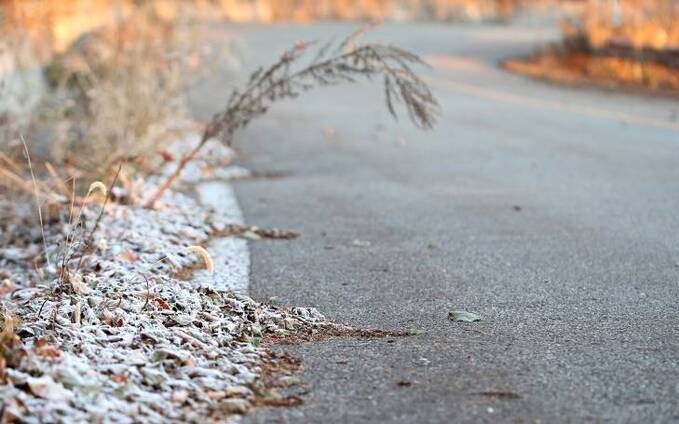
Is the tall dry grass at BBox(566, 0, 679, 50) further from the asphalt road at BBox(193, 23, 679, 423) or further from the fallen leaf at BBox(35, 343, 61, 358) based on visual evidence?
the fallen leaf at BBox(35, 343, 61, 358)

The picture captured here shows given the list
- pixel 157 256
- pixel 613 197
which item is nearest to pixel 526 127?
pixel 613 197

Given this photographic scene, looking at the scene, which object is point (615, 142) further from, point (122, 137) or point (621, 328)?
point (621, 328)

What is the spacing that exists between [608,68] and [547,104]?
433 cm

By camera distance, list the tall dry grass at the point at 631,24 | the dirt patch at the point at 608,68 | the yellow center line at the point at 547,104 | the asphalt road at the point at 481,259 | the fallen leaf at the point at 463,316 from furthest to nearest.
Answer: the tall dry grass at the point at 631,24 < the dirt patch at the point at 608,68 < the yellow center line at the point at 547,104 < the fallen leaf at the point at 463,316 < the asphalt road at the point at 481,259

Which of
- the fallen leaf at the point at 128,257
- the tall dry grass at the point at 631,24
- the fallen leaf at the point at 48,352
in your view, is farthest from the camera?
the tall dry grass at the point at 631,24

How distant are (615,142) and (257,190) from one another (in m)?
4.43

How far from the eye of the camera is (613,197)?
→ 8906 mm

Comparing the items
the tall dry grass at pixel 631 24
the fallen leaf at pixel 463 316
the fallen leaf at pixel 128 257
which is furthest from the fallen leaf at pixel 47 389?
the tall dry grass at pixel 631 24

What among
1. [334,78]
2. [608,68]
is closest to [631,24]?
[608,68]

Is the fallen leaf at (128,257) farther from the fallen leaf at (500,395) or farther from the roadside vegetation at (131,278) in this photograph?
the fallen leaf at (500,395)

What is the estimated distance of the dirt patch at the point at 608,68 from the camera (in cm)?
1819

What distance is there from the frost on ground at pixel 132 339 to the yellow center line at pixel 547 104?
8.43 m

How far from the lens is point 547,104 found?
53.4 ft

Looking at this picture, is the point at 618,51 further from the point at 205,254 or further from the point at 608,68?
the point at 205,254
